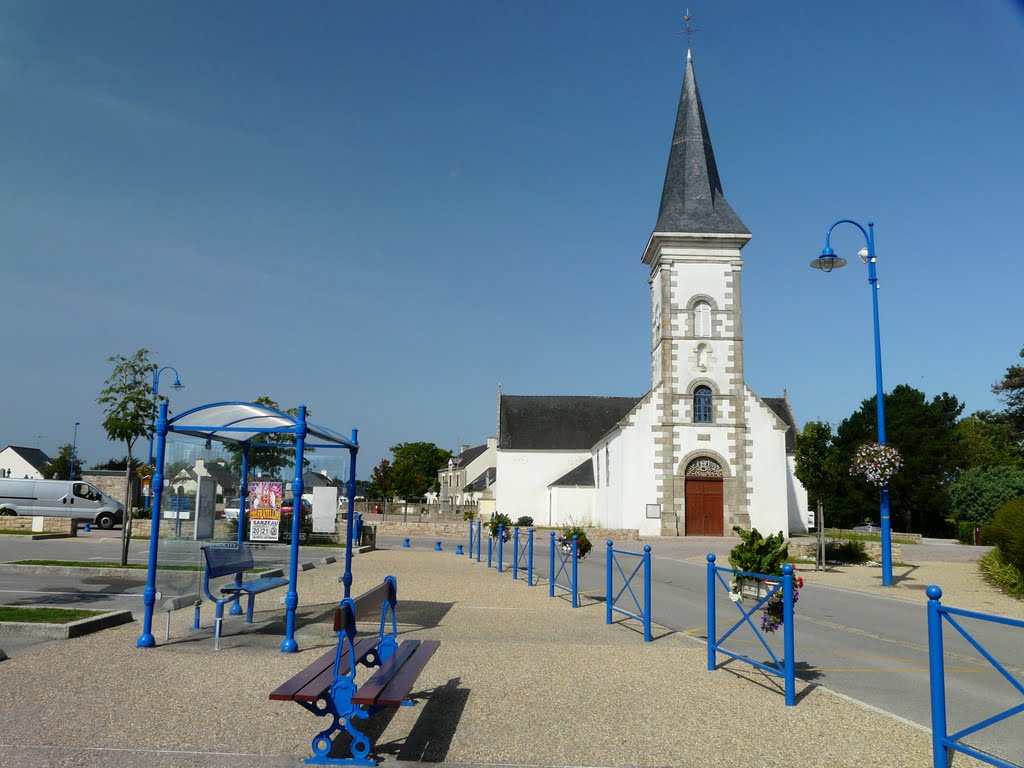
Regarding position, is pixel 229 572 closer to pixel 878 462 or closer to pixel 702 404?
pixel 878 462

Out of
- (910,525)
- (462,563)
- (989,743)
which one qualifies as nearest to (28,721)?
Answer: (989,743)

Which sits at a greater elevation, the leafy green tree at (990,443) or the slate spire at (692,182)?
the slate spire at (692,182)

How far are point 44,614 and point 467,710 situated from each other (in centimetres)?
675

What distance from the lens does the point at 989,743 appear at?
5.53m

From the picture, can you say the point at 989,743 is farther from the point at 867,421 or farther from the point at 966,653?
the point at 867,421

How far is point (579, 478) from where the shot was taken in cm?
4628

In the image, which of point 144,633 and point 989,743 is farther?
point 144,633

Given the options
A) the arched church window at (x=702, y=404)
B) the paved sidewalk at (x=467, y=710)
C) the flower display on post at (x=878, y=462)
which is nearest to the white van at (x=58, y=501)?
the arched church window at (x=702, y=404)

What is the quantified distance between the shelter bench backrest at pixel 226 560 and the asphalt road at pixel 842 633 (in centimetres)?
45

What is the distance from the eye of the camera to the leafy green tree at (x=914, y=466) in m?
50.2

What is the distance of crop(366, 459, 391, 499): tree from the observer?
7578 cm

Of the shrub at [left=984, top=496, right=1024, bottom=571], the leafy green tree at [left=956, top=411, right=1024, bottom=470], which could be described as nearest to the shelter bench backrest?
the shrub at [left=984, top=496, right=1024, bottom=571]

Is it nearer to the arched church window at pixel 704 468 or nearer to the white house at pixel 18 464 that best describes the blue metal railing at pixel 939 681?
the arched church window at pixel 704 468

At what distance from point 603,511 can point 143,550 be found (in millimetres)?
25154
